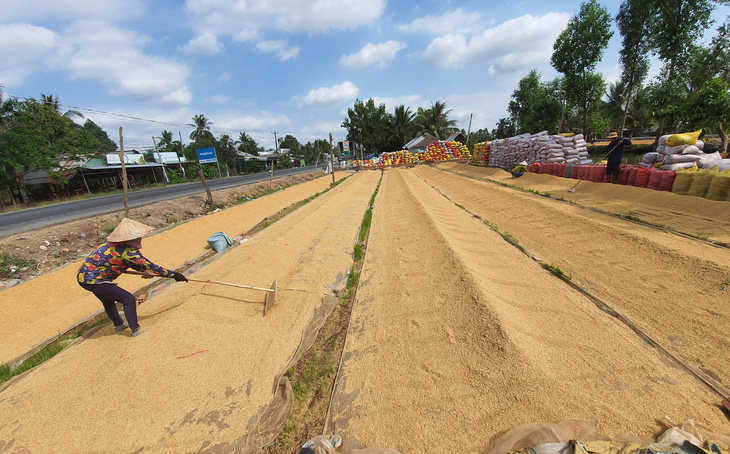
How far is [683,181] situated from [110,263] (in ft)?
36.7

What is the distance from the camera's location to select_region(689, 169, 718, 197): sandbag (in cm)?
590

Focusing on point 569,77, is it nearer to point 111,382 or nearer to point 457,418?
point 457,418

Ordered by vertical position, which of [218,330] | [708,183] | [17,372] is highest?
[708,183]

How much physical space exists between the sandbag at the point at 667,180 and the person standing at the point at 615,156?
52.7 inches

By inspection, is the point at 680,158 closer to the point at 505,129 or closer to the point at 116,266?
the point at 116,266

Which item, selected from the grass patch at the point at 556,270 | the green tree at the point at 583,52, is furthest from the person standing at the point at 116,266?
the green tree at the point at 583,52

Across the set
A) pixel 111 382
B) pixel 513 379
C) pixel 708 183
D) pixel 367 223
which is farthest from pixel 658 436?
pixel 708 183

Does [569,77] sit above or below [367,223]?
above

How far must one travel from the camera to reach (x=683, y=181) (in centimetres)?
645

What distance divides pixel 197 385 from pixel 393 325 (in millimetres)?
2097

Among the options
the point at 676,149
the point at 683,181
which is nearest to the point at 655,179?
the point at 683,181

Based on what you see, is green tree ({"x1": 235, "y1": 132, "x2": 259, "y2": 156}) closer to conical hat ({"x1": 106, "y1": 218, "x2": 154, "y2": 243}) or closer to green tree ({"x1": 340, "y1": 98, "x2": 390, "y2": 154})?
green tree ({"x1": 340, "y1": 98, "x2": 390, "y2": 154})

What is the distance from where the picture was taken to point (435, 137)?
3572cm

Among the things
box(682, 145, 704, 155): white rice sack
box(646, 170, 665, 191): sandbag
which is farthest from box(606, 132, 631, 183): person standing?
box(682, 145, 704, 155): white rice sack
